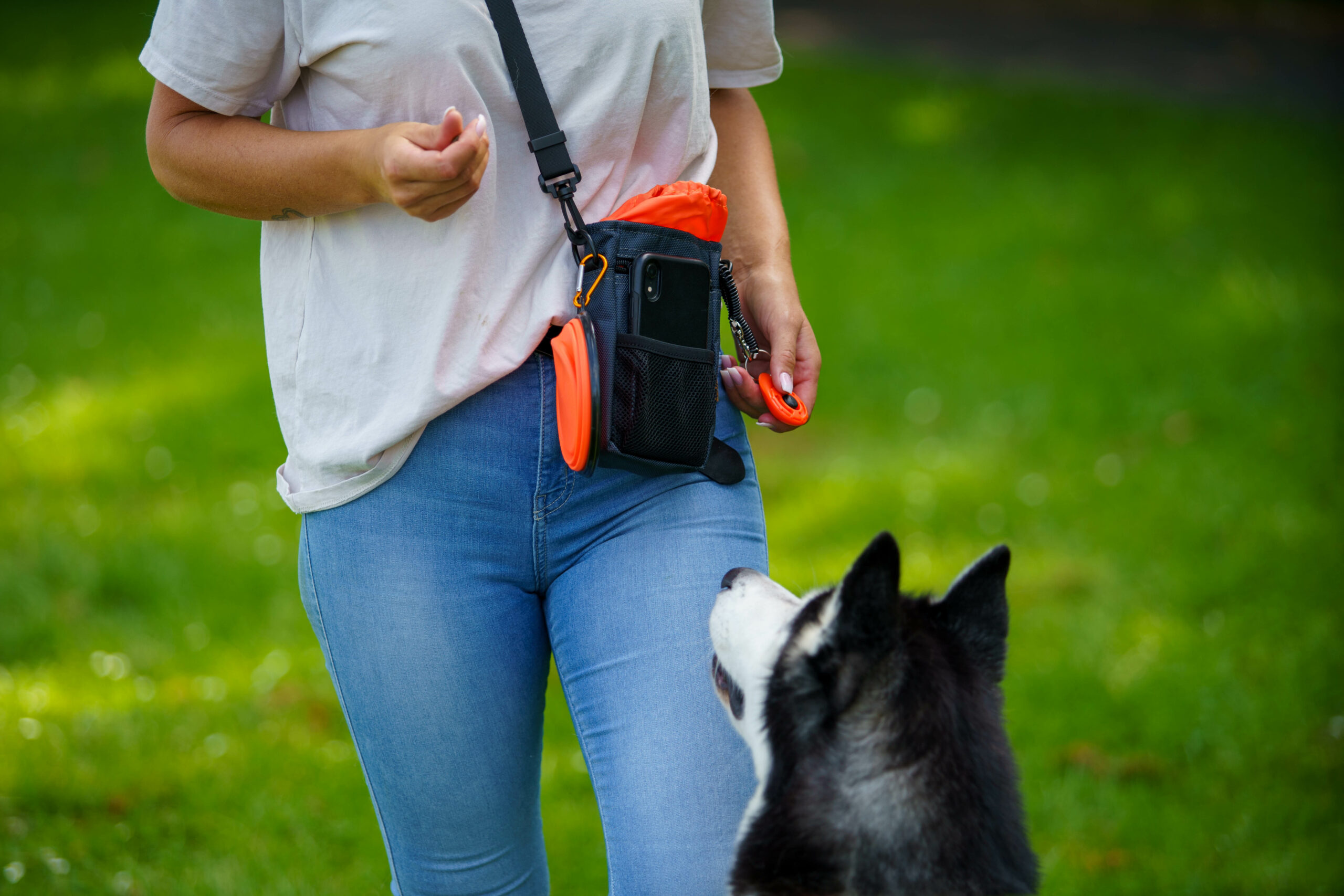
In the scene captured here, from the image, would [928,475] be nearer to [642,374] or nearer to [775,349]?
[775,349]

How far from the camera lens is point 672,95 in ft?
5.82

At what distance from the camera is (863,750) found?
1.72 m

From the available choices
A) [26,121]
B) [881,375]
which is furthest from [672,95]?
[26,121]

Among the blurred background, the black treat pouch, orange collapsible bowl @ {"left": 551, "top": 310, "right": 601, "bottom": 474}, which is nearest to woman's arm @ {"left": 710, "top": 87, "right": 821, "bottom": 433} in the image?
the black treat pouch

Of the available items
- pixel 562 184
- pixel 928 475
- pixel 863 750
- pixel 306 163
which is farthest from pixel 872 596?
pixel 928 475

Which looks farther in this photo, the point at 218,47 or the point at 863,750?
the point at 863,750

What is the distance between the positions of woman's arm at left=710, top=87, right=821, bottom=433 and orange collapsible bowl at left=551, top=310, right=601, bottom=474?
15.3 inches

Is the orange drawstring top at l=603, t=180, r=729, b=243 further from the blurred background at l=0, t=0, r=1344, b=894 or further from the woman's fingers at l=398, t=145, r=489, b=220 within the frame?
the blurred background at l=0, t=0, r=1344, b=894

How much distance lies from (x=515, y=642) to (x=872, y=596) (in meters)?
0.56

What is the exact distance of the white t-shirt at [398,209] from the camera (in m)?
1.60

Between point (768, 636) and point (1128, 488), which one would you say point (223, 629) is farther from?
point (1128, 488)

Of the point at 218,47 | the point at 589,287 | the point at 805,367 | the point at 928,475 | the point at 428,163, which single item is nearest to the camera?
the point at 428,163

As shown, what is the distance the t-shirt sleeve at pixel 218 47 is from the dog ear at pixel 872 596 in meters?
1.11

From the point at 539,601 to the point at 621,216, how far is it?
0.64 metres
